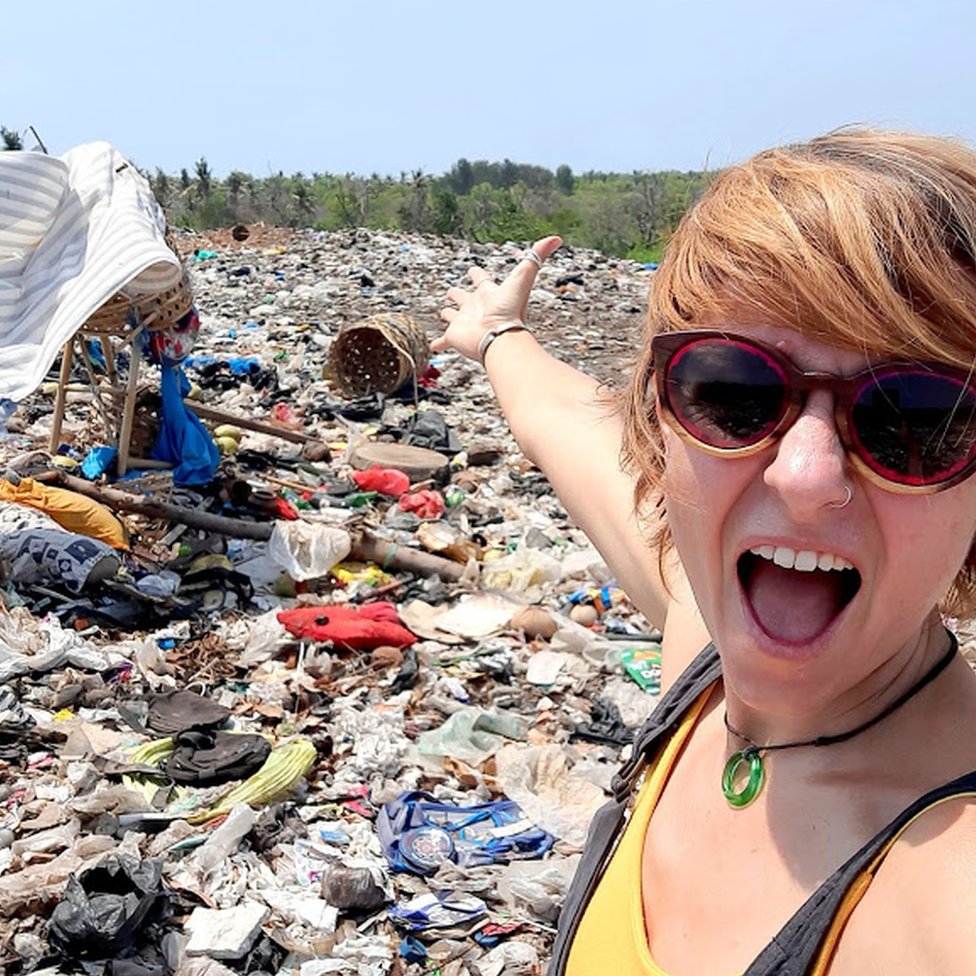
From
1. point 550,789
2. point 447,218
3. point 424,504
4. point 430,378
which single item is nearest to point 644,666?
point 550,789

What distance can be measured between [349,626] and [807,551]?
4.00m

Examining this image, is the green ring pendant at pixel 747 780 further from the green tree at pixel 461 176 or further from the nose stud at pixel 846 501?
the green tree at pixel 461 176

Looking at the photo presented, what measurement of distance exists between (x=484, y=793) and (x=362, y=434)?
4.75 meters

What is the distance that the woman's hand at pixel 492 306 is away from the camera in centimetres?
226

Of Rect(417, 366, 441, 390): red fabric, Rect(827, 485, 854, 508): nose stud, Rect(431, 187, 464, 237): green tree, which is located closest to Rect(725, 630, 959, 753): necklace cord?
Rect(827, 485, 854, 508): nose stud

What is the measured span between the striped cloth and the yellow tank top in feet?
13.3

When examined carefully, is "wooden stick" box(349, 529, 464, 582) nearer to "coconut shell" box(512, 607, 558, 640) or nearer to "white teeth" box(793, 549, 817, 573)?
"coconut shell" box(512, 607, 558, 640)

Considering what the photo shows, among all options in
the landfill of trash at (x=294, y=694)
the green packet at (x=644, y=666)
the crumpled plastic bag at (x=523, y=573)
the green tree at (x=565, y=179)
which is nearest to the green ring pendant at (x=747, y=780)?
the landfill of trash at (x=294, y=694)

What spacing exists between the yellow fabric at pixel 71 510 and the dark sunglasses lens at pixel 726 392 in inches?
184

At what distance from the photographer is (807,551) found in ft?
3.25

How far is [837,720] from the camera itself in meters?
1.14

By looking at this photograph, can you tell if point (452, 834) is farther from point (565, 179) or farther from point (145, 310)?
point (565, 179)

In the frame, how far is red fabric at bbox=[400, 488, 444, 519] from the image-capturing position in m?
6.61

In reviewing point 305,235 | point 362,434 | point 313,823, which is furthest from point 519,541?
point 305,235
